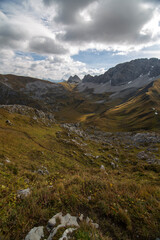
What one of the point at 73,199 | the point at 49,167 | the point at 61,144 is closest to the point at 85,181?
the point at 73,199

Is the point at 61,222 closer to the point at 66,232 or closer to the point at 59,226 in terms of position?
the point at 59,226

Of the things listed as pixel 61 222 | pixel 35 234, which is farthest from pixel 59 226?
pixel 35 234

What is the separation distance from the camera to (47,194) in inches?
256

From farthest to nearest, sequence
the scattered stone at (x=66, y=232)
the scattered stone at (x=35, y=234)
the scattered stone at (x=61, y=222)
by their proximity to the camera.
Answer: the scattered stone at (x=61, y=222) → the scattered stone at (x=35, y=234) → the scattered stone at (x=66, y=232)

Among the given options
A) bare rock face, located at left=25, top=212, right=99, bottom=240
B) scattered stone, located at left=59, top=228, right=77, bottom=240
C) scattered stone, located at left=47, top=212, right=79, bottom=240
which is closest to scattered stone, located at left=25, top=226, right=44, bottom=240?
bare rock face, located at left=25, top=212, right=99, bottom=240

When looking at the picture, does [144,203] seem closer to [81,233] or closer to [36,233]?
[81,233]

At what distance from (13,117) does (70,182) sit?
44.8 meters

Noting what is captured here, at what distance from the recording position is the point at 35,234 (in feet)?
14.2

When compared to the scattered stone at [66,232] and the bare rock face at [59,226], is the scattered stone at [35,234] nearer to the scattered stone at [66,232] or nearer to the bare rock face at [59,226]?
the bare rock face at [59,226]

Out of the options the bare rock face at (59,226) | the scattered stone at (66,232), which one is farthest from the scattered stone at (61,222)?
the scattered stone at (66,232)

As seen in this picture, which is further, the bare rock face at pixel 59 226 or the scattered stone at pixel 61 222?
the scattered stone at pixel 61 222

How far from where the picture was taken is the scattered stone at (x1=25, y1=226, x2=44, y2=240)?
13.9ft

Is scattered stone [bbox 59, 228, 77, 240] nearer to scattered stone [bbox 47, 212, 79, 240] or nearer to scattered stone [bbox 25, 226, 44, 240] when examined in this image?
scattered stone [bbox 47, 212, 79, 240]

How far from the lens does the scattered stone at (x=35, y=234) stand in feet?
13.9
